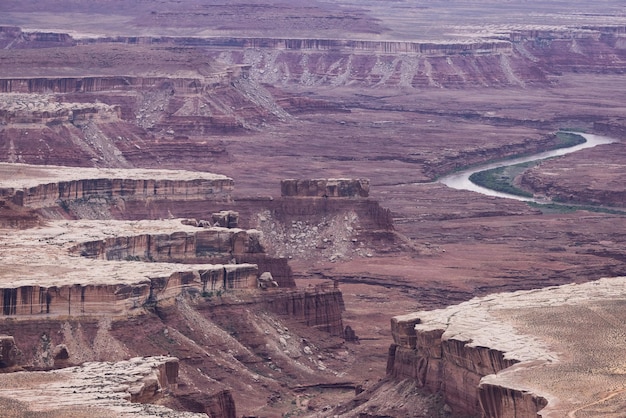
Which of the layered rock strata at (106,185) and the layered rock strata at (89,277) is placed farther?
the layered rock strata at (106,185)

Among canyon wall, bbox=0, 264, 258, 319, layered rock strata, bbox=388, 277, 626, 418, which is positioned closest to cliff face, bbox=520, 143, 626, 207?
layered rock strata, bbox=388, 277, 626, 418

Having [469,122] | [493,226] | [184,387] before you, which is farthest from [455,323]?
[469,122]

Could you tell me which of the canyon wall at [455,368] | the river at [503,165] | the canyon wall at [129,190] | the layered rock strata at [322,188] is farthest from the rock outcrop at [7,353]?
the river at [503,165]

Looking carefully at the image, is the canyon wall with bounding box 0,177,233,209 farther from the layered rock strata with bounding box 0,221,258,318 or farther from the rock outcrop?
the rock outcrop

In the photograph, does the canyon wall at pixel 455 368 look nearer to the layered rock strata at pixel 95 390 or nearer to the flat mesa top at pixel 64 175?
the layered rock strata at pixel 95 390

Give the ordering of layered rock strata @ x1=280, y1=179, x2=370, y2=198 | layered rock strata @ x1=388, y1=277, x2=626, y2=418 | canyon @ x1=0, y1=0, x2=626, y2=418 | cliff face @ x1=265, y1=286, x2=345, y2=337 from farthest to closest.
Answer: layered rock strata @ x1=280, y1=179, x2=370, y2=198
cliff face @ x1=265, y1=286, x2=345, y2=337
canyon @ x1=0, y1=0, x2=626, y2=418
layered rock strata @ x1=388, y1=277, x2=626, y2=418

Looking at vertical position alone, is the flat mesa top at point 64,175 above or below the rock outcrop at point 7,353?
above

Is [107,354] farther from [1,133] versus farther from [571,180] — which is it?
[571,180]
